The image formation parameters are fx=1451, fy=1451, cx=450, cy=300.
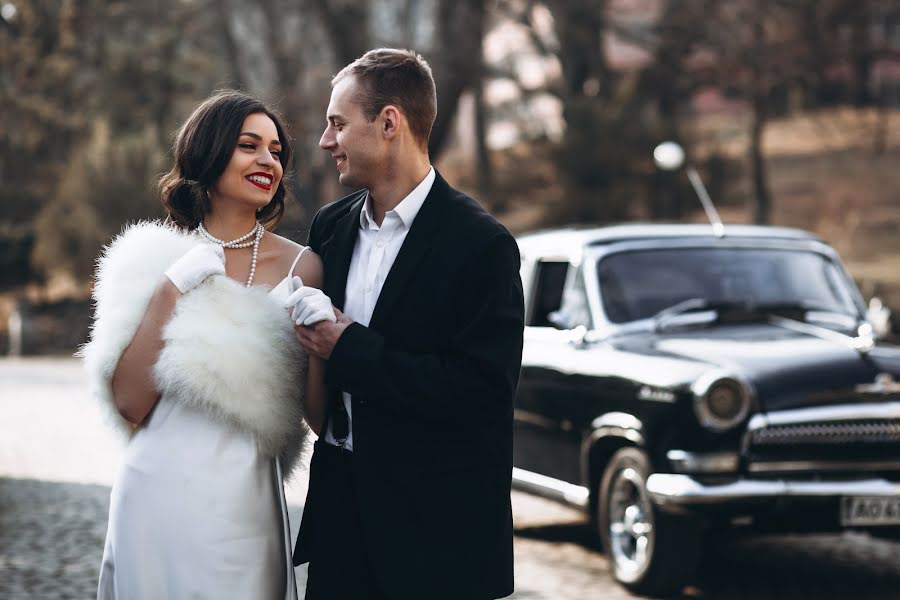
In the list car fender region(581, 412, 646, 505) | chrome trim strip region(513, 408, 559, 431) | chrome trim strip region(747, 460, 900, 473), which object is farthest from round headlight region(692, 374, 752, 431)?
chrome trim strip region(513, 408, 559, 431)

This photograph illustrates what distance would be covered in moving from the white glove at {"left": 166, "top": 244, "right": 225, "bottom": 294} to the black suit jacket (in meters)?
0.47

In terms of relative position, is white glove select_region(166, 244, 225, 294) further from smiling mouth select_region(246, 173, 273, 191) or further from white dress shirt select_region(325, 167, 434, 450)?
white dress shirt select_region(325, 167, 434, 450)

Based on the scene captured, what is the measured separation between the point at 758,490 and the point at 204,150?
3681mm

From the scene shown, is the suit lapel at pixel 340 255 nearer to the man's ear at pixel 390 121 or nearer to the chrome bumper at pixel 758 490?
the man's ear at pixel 390 121

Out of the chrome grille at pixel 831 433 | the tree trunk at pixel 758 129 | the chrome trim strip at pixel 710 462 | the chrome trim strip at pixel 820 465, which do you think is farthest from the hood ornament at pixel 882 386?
the tree trunk at pixel 758 129

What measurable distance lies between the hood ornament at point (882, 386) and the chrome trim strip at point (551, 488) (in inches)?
61.4

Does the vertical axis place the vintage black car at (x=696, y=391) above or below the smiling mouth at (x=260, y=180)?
below

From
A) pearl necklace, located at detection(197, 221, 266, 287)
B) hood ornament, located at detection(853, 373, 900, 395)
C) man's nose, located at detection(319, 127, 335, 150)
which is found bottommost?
hood ornament, located at detection(853, 373, 900, 395)

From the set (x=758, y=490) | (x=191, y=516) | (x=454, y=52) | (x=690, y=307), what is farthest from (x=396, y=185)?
(x=454, y=52)

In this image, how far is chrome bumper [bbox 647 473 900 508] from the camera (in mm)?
6648

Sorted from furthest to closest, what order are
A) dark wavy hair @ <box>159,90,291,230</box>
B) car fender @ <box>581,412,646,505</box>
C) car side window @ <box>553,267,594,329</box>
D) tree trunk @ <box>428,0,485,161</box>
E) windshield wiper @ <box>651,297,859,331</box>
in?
tree trunk @ <box>428,0,485,161</box> → car side window @ <box>553,267,594,329</box> → windshield wiper @ <box>651,297,859,331</box> → car fender @ <box>581,412,646,505</box> → dark wavy hair @ <box>159,90,291,230</box>

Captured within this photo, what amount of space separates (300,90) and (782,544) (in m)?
23.5

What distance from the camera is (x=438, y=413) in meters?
3.44

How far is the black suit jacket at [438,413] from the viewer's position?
135 inches
